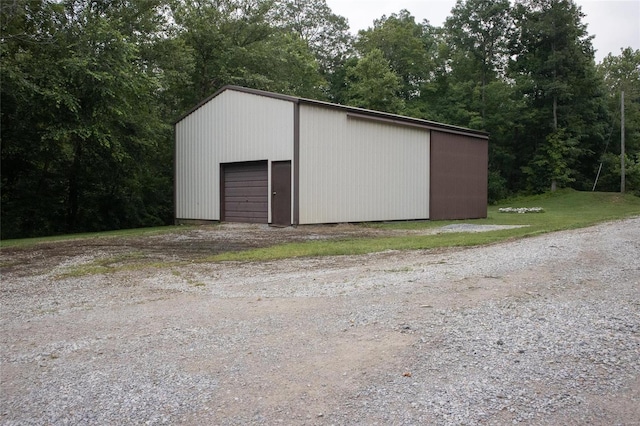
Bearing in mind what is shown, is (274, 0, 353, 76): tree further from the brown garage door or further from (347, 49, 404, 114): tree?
the brown garage door

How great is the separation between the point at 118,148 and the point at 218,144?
14.1 feet

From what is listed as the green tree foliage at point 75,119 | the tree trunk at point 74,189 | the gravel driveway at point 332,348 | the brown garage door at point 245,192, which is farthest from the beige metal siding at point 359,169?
the tree trunk at point 74,189

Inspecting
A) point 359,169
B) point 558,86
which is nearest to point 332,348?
point 359,169

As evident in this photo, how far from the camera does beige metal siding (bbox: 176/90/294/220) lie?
1502 cm

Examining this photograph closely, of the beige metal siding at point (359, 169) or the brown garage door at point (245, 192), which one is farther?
the brown garage door at point (245, 192)

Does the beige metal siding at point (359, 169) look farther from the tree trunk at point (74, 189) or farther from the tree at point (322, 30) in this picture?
the tree at point (322, 30)

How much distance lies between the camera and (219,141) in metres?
17.0

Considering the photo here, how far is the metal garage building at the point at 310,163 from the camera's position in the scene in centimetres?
1480

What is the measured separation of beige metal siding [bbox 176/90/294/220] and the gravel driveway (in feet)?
29.4

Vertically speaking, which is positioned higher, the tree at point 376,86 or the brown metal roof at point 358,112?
the tree at point 376,86

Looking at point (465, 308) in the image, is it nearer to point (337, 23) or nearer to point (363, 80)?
point (363, 80)

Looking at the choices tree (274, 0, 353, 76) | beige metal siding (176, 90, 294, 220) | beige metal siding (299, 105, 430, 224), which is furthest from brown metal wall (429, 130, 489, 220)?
tree (274, 0, 353, 76)

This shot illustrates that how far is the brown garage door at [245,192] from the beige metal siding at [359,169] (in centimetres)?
174

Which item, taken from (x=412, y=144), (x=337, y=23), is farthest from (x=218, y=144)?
(x=337, y=23)
